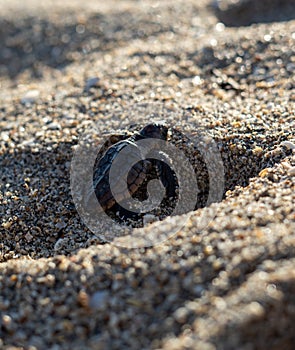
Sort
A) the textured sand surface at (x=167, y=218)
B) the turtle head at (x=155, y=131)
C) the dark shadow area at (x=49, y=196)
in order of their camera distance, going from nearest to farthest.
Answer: the textured sand surface at (x=167, y=218) → the dark shadow area at (x=49, y=196) → the turtle head at (x=155, y=131)

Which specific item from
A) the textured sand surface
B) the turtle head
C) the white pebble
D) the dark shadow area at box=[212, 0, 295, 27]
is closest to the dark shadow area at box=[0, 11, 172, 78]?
the textured sand surface

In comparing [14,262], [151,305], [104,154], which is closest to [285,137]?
[104,154]

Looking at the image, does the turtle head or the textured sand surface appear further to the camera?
the turtle head

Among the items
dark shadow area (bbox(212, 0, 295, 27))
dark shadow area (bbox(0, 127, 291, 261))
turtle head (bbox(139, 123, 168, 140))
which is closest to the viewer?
dark shadow area (bbox(0, 127, 291, 261))

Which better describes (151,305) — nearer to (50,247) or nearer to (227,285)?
(227,285)

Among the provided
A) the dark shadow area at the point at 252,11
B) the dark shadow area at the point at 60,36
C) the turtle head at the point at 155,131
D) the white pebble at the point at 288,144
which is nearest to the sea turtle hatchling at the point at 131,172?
the turtle head at the point at 155,131

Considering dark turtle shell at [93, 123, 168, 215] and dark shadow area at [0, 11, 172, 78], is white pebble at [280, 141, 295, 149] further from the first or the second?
→ dark shadow area at [0, 11, 172, 78]

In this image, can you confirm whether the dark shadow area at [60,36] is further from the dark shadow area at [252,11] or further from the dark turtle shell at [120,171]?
the dark turtle shell at [120,171]

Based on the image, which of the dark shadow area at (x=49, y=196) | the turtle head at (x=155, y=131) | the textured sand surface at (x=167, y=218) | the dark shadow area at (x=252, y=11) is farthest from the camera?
the dark shadow area at (x=252, y=11)
